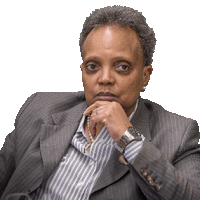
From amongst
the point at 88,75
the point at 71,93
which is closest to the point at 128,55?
the point at 88,75

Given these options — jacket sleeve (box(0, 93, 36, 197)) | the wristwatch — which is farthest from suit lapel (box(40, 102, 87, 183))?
the wristwatch

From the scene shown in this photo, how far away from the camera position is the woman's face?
7.36ft

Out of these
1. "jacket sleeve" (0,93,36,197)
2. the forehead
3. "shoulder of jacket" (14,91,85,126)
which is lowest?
"jacket sleeve" (0,93,36,197)

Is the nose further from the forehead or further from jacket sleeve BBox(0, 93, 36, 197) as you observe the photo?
jacket sleeve BBox(0, 93, 36, 197)

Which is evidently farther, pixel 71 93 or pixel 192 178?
pixel 71 93

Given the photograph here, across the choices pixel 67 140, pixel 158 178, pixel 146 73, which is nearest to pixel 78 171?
pixel 67 140

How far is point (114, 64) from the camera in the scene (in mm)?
2268

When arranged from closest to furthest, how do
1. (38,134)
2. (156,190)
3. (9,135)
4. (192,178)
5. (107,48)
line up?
(156,190) → (192,178) → (107,48) → (38,134) → (9,135)

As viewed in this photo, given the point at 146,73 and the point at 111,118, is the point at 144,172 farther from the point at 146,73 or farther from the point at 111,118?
the point at 146,73

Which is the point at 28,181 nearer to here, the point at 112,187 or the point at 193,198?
the point at 112,187

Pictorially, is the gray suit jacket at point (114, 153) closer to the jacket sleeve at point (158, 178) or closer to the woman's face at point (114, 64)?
the jacket sleeve at point (158, 178)

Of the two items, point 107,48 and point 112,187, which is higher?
point 107,48

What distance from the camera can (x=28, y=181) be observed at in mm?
2332

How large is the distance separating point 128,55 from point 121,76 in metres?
0.16
